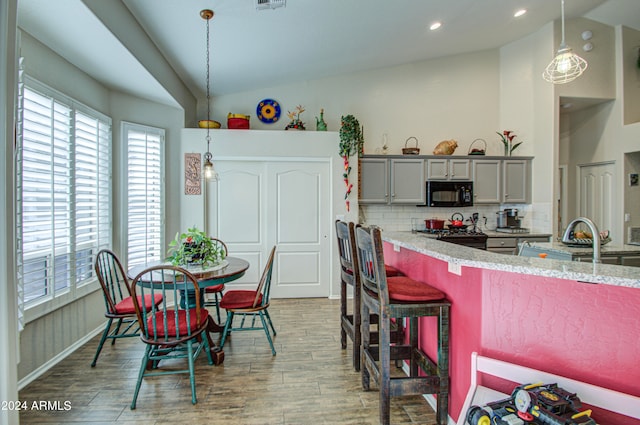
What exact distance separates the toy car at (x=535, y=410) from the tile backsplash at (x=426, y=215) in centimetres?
385

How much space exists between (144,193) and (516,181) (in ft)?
17.8

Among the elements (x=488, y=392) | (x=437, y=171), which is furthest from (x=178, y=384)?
(x=437, y=171)

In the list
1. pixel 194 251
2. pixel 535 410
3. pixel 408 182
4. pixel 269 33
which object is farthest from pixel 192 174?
pixel 535 410

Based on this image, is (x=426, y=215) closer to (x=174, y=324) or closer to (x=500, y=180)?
(x=500, y=180)

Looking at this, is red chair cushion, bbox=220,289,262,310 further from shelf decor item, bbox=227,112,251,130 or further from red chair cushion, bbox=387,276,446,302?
shelf decor item, bbox=227,112,251,130

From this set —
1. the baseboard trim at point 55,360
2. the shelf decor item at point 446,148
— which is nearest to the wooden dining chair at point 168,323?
the baseboard trim at point 55,360

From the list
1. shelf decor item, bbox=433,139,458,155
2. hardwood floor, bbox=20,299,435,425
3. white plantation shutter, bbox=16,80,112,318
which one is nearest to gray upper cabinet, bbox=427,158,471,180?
shelf decor item, bbox=433,139,458,155

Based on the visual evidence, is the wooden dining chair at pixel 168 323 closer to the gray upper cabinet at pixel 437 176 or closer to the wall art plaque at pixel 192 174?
the wall art plaque at pixel 192 174

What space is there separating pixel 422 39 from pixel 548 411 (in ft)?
14.7

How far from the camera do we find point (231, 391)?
7.80ft

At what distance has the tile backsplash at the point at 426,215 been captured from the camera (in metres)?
5.14

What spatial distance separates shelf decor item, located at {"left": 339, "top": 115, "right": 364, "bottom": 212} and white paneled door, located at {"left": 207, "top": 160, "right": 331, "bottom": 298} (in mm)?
276

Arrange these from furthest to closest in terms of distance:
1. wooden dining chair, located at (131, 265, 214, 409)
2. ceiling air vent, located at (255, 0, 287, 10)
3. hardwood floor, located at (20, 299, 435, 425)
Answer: ceiling air vent, located at (255, 0, 287, 10) < wooden dining chair, located at (131, 265, 214, 409) < hardwood floor, located at (20, 299, 435, 425)

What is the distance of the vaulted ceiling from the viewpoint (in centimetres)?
257
